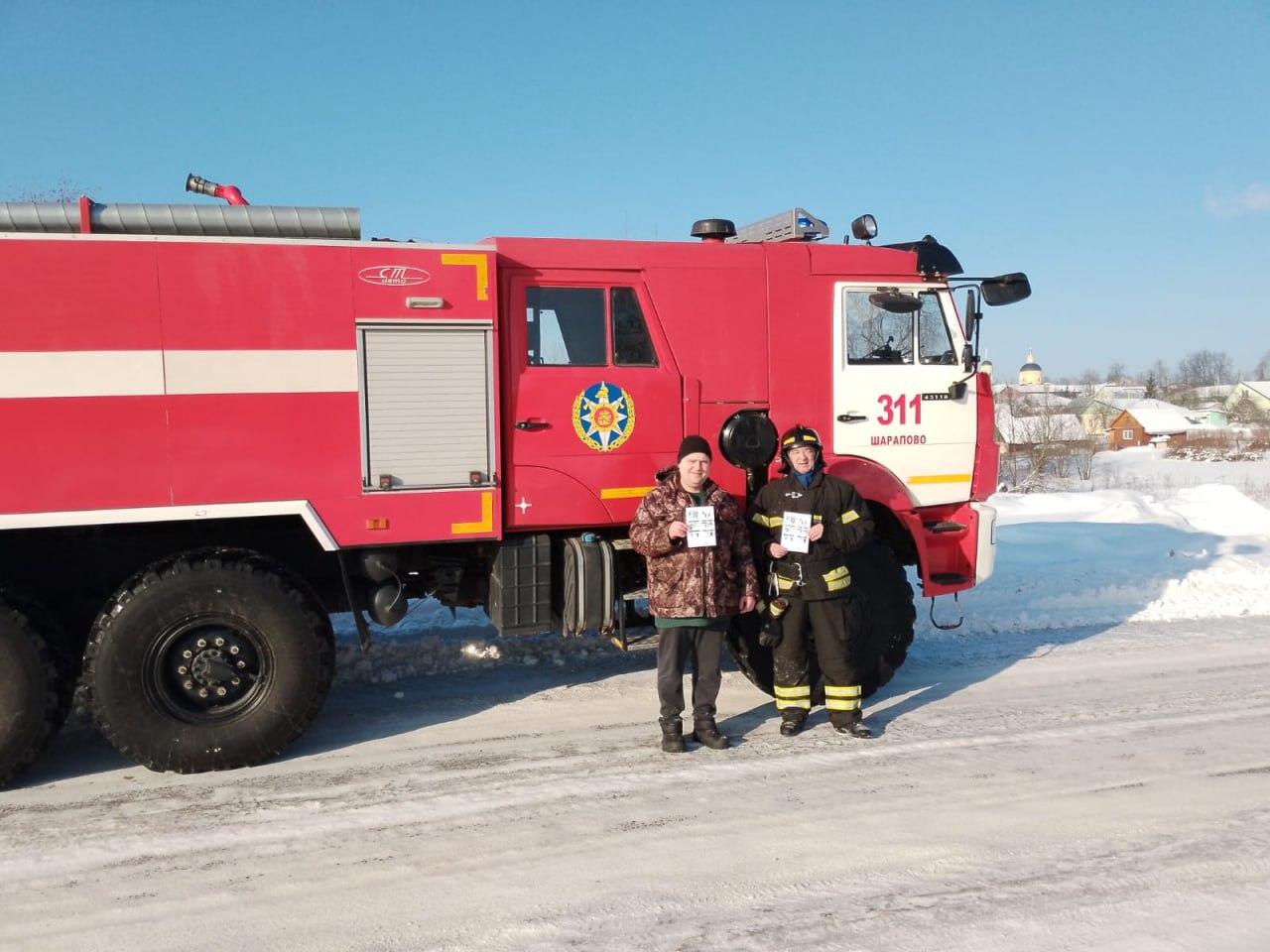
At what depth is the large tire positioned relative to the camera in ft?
20.0

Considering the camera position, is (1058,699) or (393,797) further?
(1058,699)

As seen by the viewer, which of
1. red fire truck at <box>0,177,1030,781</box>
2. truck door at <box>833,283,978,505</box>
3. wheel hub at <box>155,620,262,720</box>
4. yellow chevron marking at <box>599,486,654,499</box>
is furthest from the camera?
truck door at <box>833,283,978,505</box>

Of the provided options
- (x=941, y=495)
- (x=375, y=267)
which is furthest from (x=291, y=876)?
(x=941, y=495)

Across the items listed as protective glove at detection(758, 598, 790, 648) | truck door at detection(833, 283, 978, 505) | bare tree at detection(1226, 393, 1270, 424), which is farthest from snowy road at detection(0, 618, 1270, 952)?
bare tree at detection(1226, 393, 1270, 424)

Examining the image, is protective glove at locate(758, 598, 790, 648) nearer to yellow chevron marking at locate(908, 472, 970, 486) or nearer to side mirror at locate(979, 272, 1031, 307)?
yellow chevron marking at locate(908, 472, 970, 486)

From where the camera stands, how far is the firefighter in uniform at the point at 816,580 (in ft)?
18.2

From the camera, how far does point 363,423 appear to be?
5180 mm

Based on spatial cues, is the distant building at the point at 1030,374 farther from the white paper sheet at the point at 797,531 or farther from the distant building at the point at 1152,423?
the white paper sheet at the point at 797,531

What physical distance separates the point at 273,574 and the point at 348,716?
134 centimetres

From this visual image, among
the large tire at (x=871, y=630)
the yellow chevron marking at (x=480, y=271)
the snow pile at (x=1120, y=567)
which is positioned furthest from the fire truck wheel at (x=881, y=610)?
the yellow chevron marking at (x=480, y=271)

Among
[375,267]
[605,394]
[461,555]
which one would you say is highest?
[375,267]

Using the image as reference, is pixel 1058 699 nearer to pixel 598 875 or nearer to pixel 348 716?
pixel 598 875

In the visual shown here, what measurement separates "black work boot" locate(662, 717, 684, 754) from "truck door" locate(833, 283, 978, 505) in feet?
7.09

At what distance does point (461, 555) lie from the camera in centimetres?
590
